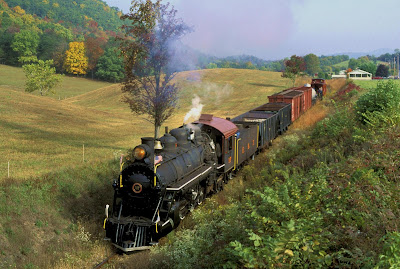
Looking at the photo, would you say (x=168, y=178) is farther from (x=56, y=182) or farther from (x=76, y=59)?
(x=76, y=59)

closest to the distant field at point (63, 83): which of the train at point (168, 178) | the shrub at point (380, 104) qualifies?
the train at point (168, 178)

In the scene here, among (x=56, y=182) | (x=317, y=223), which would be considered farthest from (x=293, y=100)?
(x=317, y=223)

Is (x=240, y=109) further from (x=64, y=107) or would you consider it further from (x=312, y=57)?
(x=312, y=57)

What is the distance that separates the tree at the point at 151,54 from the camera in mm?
20516

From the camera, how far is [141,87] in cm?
2227

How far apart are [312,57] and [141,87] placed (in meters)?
148

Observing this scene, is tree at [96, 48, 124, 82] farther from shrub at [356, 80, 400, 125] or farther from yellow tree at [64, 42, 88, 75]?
shrub at [356, 80, 400, 125]

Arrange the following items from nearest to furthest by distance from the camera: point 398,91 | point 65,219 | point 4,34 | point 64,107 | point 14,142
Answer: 1. point 65,219
2. point 398,91
3. point 14,142
4. point 64,107
5. point 4,34

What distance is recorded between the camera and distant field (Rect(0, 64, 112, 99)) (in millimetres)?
87606

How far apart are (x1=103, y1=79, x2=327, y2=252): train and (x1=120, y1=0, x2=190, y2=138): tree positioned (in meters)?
4.85

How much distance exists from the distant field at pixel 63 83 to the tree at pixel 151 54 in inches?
2660

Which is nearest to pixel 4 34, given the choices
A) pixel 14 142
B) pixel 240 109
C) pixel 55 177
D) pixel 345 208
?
pixel 240 109

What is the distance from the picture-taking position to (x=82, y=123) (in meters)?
40.6

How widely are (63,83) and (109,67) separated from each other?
1479 cm
